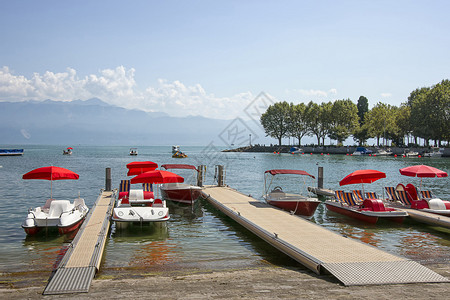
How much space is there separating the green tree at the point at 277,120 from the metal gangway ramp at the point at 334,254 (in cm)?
13689

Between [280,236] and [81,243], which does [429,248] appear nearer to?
[280,236]

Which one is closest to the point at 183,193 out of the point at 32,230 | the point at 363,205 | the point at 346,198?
the point at 346,198

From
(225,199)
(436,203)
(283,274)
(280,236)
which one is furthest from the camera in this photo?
(225,199)

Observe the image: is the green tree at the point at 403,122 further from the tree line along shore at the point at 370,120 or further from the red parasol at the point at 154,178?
the red parasol at the point at 154,178

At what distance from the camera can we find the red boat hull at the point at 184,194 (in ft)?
80.4

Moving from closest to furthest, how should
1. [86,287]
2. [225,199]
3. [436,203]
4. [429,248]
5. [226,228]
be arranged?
[86,287], [429,248], [226,228], [436,203], [225,199]

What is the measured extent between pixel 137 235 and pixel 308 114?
13190 cm

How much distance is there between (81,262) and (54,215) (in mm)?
6961

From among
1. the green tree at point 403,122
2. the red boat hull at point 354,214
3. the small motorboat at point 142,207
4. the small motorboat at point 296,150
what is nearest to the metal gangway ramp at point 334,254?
the small motorboat at point 142,207

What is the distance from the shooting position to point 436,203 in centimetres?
2033

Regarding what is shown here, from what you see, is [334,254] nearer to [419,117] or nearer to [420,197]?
[420,197]

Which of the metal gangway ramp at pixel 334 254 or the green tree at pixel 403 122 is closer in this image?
the metal gangway ramp at pixel 334 254

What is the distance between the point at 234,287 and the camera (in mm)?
9328

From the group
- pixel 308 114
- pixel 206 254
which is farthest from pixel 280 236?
pixel 308 114
